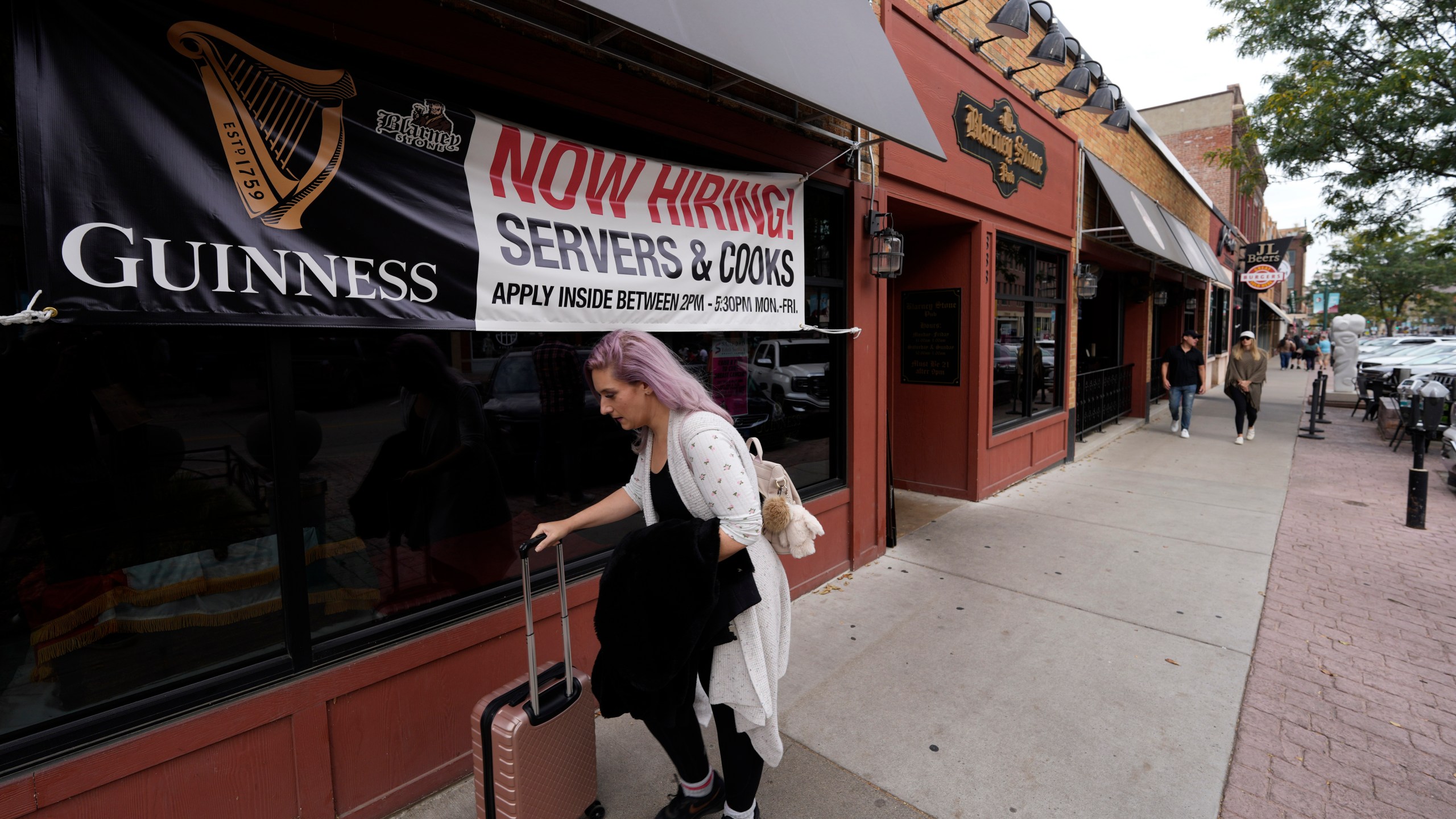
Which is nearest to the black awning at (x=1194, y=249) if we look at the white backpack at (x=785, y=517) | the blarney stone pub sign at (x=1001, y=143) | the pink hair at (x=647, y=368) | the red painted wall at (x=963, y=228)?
the red painted wall at (x=963, y=228)

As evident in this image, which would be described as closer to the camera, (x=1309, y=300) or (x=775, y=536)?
(x=775, y=536)

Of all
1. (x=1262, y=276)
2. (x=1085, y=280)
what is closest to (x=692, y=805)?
(x=1085, y=280)

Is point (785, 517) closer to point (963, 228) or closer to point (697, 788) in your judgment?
point (697, 788)

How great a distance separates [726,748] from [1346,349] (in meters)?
23.3

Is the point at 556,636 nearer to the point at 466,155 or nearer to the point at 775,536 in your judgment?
the point at 775,536

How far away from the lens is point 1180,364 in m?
11.6

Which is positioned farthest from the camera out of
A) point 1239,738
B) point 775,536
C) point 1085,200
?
point 1085,200

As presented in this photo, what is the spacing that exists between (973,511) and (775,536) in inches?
209

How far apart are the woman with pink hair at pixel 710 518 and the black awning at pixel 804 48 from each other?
4.28 feet

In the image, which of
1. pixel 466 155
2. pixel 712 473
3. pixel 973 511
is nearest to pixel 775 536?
pixel 712 473

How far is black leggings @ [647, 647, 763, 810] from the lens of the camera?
243 centimetres

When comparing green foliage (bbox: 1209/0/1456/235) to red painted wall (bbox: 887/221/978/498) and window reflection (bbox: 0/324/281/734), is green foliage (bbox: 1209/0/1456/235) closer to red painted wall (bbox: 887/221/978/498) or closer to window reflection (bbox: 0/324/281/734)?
red painted wall (bbox: 887/221/978/498)

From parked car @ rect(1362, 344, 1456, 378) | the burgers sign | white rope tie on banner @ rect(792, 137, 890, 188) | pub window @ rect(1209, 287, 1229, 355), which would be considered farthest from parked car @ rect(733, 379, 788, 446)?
the burgers sign

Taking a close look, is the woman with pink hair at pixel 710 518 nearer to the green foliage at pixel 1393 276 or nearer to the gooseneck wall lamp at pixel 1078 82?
the gooseneck wall lamp at pixel 1078 82
